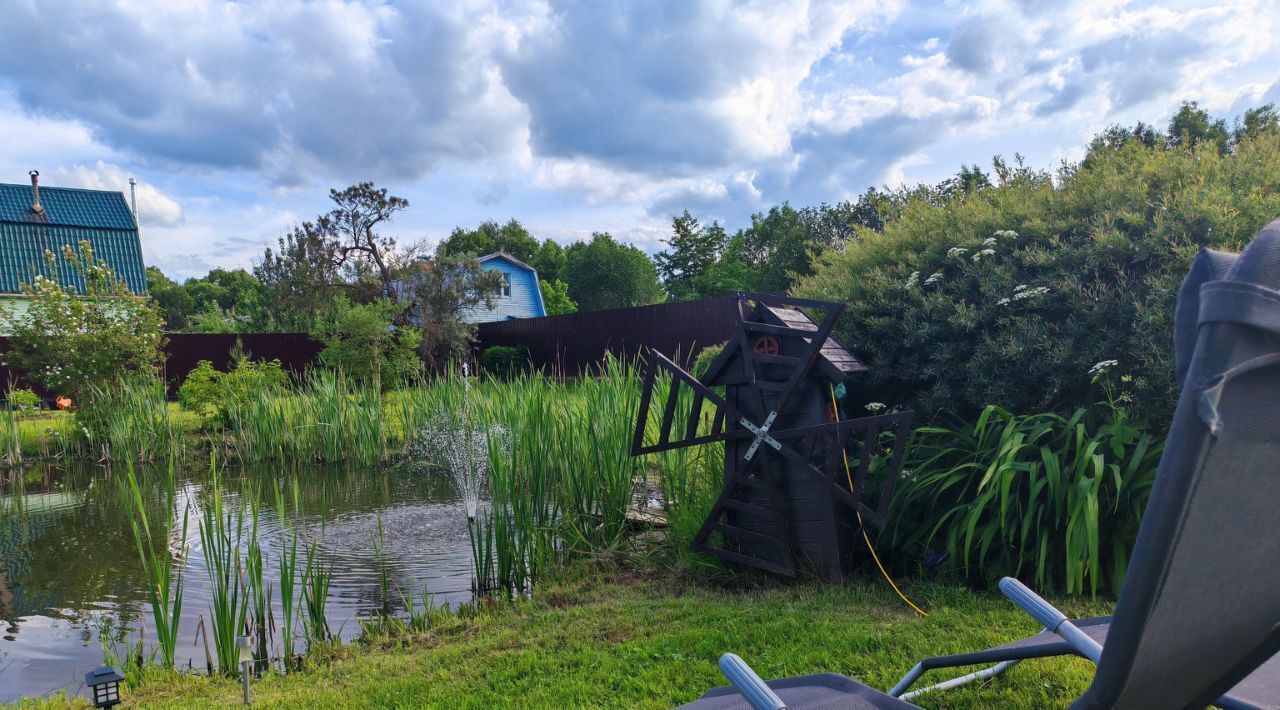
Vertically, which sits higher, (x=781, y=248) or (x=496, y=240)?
(x=496, y=240)

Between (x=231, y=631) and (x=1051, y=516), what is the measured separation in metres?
3.50

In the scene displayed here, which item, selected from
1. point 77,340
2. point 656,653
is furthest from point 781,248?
point 656,653

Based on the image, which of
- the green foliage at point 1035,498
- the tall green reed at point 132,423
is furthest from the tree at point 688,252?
the green foliage at point 1035,498

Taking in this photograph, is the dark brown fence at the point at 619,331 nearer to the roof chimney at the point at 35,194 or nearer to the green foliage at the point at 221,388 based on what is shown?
the green foliage at the point at 221,388

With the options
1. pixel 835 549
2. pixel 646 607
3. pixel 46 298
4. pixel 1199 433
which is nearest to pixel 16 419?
pixel 46 298

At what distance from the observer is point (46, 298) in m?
10.6

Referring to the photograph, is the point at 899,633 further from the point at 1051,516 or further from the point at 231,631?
the point at 231,631

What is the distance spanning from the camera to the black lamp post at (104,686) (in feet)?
8.59

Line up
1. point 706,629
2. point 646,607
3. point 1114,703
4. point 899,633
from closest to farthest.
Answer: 1. point 1114,703
2. point 899,633
3. point 706,629
4. point 646,607

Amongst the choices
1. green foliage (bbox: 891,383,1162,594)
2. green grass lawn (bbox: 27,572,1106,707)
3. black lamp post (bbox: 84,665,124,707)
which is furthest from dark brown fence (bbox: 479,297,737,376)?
black lamp post (bbox: 84,665,124,707)

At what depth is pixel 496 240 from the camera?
46094mm

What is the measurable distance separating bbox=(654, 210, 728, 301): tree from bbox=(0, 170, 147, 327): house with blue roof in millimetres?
22498

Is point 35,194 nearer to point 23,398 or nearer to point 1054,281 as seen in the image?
point 23,398

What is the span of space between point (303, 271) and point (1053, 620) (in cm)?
2147
